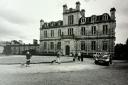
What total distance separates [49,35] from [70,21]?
7.11 m

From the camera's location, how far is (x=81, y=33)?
113ft

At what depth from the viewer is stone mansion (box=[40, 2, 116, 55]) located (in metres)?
31.1

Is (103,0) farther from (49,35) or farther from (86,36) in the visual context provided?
(49,35)

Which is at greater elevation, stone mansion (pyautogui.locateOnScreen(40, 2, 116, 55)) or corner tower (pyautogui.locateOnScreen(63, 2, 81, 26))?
corner tower (pyautogui.locateOnScreen(63, 2, 81, 26))

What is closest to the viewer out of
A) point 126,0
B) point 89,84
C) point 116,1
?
point 89,84

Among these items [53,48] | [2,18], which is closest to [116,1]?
[2,18]

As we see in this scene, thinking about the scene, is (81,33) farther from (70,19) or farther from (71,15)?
(71,15)

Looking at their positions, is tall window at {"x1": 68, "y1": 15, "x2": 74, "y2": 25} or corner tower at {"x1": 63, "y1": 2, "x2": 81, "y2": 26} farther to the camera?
tall window at {"x1": 68, "y1": 15, "x2": 74, "y2": 25}

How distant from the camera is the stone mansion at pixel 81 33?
3108cm

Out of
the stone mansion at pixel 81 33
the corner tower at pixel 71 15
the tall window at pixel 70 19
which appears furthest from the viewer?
the tall window at pixel 70 19

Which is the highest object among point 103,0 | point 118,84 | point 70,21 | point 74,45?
point 70,21

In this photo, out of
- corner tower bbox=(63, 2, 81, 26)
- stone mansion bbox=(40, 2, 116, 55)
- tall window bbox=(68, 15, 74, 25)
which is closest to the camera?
stone mansion bbox=(40, 2, 116, 55)

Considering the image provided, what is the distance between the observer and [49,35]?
3984 cm

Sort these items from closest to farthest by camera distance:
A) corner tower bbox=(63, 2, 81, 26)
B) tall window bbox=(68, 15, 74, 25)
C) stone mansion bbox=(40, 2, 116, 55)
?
stone mansion bbox=(40, 2, 116, 55) → corner tower bbox=(63, 2, 81, 26) → tall window bbox=(68, 15, 74, 25)
